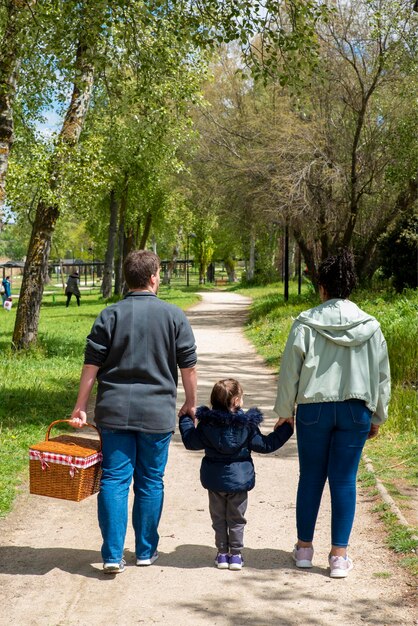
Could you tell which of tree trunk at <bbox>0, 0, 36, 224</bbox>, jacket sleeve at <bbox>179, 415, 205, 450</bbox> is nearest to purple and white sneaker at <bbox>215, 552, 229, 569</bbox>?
jacket sleeve at <bbox>179, 415, 205, 450</bbox>

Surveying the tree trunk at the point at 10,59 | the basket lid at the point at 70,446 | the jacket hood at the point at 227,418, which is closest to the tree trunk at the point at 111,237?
the tree trunk at the point at 10,59

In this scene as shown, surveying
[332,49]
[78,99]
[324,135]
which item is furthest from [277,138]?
[78,99]

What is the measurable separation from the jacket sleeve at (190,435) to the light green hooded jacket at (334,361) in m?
0.49

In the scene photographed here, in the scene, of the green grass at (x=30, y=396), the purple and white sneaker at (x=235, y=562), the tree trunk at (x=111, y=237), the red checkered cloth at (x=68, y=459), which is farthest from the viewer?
the tree trunk at (x=111, y=237)

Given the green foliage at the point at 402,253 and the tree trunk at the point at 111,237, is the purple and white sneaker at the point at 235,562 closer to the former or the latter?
the green foliage at the point at 402,253

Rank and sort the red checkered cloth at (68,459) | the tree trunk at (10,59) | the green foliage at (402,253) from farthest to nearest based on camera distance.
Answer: the green foliage at (402,253), the tree trunk at (10,59), the red checkered cloth at (68,459)

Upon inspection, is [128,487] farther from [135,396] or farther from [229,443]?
[229,443]

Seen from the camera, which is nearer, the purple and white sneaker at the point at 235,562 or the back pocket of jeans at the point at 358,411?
the back pocket of jeans at the point at 358,411

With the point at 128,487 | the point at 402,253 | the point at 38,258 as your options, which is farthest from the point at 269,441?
the point at 402,253

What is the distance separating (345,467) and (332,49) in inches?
769

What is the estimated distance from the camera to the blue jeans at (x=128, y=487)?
4.81 m

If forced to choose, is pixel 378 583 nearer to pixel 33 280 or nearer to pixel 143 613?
pixel 143 613

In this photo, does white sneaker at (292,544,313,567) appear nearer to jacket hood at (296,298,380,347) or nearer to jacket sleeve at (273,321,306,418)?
jacket sleeve at (273,321,306,418)

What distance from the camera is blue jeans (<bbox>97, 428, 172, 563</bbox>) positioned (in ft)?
15.8
